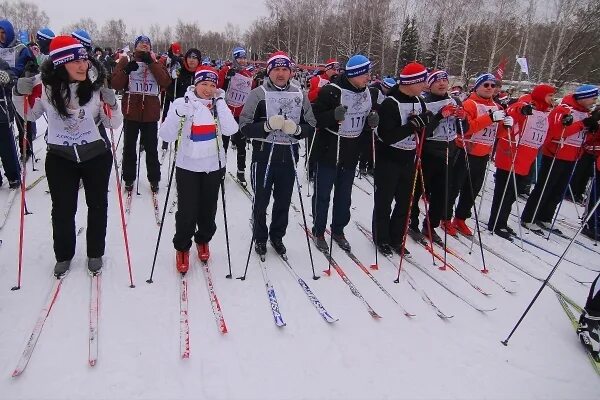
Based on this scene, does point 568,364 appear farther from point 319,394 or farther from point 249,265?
point 249,265

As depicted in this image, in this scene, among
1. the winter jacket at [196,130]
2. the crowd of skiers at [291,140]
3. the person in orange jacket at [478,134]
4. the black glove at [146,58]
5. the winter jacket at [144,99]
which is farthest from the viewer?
the winter jacket at [144,99]

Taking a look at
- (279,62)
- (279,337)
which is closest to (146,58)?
(279,62)

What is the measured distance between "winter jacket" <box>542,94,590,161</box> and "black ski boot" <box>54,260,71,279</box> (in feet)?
22.4

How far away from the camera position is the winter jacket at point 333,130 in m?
4.33

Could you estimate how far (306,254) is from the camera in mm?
4797

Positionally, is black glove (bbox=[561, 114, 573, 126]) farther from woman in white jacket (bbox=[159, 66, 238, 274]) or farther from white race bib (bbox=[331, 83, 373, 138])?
woman in white jacket (bbox=[159, 66, 238, 274])

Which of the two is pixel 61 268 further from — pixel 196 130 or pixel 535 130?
pixel 535 130

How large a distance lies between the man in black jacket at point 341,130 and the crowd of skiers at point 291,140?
0.02 metres

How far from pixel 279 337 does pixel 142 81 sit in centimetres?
433

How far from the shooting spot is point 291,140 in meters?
4.30

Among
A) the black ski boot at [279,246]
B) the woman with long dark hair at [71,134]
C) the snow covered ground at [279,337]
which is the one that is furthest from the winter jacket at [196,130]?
the black ski boot at [279,246]

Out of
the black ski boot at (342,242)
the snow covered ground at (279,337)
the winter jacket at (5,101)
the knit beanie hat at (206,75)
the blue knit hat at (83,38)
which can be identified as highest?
the blue knit hat at (83,38)

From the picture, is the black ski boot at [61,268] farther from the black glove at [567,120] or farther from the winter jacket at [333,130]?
the black glove at [567,120]

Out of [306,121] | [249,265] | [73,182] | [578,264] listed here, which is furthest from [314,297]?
[578,264]
